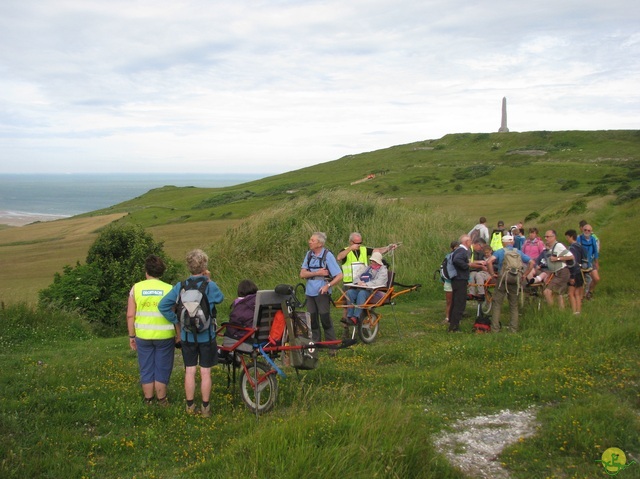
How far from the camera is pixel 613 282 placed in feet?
52.5

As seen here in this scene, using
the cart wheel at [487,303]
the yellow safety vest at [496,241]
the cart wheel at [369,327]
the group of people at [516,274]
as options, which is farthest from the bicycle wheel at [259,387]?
the yellow safety vest at [496,241]

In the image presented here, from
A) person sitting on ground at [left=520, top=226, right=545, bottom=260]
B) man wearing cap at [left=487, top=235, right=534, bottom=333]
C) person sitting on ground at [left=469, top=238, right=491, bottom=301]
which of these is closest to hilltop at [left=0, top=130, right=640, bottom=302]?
person sitting on ground at [left=520, top=226, right=545, bottom=260]

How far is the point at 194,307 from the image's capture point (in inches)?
248

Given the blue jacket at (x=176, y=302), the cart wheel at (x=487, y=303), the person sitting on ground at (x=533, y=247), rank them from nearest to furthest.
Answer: the blue jacket at (x=176, y=302) < the cart wheel at (x=487, y=303) < the person sitting on ground at (x=533, y=247)

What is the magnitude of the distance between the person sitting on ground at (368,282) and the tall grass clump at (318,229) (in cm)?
650

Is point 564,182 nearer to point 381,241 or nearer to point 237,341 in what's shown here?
point 381,241

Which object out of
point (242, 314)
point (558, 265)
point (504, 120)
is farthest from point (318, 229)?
point (504, 120)

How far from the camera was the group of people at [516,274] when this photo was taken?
11023mm

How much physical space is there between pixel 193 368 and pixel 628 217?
27974 mm

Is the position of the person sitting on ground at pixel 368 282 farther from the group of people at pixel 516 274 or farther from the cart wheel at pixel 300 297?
the group of people at pixel 516 274

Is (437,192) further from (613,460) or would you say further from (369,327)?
(613,460)

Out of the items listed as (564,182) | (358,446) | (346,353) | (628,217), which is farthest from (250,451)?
(564,182)

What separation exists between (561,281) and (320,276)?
564cm

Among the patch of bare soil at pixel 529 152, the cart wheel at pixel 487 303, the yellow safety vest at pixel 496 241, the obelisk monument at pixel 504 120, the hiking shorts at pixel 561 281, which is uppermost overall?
the obelisk monument at pixel 504 120
